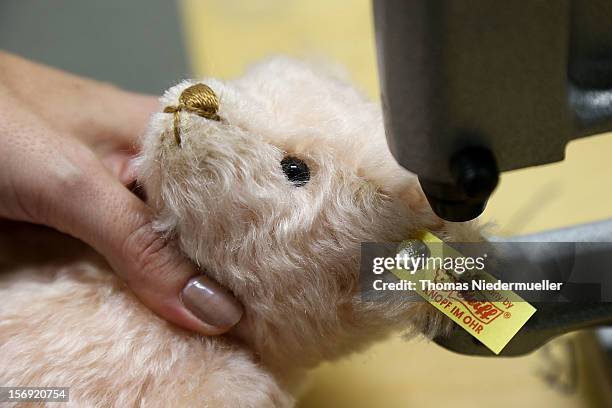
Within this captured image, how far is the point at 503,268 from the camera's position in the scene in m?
0.46

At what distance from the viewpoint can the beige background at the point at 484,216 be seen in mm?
614

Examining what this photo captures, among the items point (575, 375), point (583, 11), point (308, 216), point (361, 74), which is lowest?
point (575, 375)

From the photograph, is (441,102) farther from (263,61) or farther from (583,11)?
(263,61)

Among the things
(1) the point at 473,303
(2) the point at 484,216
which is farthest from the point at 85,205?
(2) the point at 484,216

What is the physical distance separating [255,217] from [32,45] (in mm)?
791

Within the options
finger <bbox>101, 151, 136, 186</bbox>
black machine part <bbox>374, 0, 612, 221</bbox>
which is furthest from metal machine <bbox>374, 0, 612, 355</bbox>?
Result: finger <bbox>101, 151, 136, 186</bbox>

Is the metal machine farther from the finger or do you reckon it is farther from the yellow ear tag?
the finger

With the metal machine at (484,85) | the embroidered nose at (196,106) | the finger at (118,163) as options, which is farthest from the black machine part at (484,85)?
the finger at (118,163)

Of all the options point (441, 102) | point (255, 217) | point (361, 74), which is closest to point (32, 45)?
point (361, 74)

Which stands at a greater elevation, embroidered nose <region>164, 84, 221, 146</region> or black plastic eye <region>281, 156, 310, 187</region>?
embroidered nose <region>164, 84, 221, 146</region>

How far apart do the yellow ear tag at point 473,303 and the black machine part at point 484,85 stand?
0.07 meters

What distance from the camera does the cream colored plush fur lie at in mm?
415

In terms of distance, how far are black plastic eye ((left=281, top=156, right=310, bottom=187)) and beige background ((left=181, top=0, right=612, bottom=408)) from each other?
0.15 m

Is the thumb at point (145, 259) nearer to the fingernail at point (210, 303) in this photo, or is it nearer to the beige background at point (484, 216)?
the fingernail at point (210, 303)
